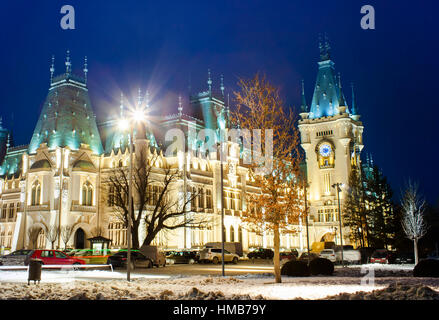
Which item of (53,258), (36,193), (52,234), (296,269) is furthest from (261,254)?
(296,269)

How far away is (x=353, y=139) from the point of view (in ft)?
343

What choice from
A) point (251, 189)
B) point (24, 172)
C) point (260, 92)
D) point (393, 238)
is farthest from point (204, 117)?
point (260, 92)

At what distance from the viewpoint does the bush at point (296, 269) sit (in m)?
24.8

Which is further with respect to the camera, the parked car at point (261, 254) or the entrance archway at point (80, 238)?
the parked car at point (261, 254)

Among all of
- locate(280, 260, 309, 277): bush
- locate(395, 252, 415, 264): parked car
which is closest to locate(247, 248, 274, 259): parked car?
locate(395, 252, 415, 264): parked car

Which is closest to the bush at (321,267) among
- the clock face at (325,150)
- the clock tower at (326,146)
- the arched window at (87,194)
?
the arched window at (87,194)

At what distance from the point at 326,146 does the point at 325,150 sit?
0.87 m

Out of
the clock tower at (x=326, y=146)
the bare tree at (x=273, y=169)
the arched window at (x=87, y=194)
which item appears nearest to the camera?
the bare tree at (x=273, y=169)

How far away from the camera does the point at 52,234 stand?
58.6 m

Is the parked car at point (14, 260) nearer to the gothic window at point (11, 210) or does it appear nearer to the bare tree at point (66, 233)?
the bare tree at point (66, 233)

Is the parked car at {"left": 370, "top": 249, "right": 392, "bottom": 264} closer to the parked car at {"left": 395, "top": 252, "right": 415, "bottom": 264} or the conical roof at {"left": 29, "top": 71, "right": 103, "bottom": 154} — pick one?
the parked car at {"left": 395, "top": 252, "right": 415, "bottom": 264}

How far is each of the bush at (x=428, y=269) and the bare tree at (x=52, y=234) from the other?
45.1 metres
